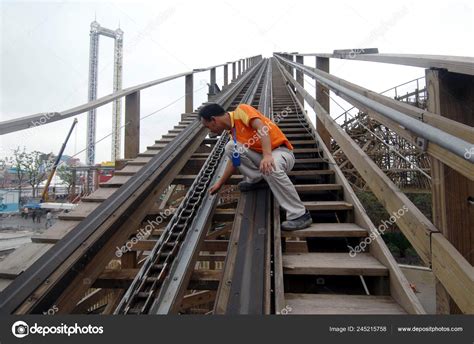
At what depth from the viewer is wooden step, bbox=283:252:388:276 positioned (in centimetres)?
176

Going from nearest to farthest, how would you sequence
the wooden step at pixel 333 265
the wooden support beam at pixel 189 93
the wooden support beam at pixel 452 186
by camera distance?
the wooden support beam at pixel 452 186 → the wooden step at pixel 333 265 → the wooden support beam at pixel 189 93

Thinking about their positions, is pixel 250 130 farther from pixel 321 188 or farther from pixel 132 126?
pixel 132 126

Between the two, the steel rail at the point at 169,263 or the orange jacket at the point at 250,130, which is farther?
the orange jacket at the point at 250,130

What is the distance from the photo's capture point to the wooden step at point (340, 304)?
153 cm

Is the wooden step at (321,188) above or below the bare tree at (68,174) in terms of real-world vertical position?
below

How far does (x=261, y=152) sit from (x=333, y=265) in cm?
106

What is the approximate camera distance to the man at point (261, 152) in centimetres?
212

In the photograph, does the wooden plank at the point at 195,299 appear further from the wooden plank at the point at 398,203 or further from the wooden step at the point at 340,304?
the wooden plank at the point at 398,203

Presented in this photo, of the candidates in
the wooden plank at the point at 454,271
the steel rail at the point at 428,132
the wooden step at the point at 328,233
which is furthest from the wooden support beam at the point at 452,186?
the wooden step at the point at 328,233

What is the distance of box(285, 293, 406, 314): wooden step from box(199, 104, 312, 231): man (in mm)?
572

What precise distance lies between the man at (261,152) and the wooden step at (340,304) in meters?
0.57

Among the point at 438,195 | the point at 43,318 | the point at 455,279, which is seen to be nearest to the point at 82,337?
the point at 43,318

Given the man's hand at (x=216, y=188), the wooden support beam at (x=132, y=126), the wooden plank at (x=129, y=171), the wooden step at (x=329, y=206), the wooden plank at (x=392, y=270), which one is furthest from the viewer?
the wooden support beam at (x=132, y=126)

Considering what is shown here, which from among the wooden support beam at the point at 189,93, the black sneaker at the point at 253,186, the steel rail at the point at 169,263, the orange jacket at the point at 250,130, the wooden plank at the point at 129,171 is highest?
the wooden support beam at the point at 189,93
